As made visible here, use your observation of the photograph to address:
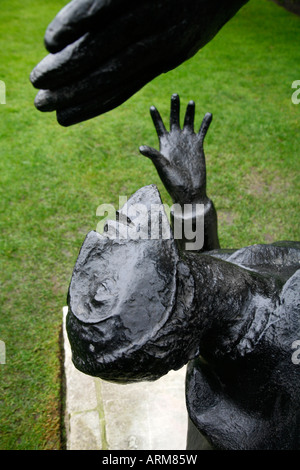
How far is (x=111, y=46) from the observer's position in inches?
36.2

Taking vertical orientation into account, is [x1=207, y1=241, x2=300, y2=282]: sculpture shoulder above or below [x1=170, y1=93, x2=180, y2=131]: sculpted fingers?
below

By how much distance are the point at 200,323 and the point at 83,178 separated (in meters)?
4.19

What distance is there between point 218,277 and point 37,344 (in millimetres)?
2540

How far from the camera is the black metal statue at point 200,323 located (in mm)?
1139

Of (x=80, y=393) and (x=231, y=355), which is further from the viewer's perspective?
(x=80, y=393)

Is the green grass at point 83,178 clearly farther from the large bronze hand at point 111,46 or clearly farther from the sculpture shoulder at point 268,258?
the large bronze hand at point 111,46

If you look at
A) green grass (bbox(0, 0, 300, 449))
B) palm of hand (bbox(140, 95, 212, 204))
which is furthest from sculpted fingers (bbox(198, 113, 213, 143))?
green grass (bbox(0, 0, 300, 449))

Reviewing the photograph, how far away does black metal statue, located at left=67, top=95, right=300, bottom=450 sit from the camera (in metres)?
1.14

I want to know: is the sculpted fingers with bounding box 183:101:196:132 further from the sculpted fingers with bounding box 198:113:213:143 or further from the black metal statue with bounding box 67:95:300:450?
the black metal statue with bounding box 67:95:300:450

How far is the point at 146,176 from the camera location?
205 inches
